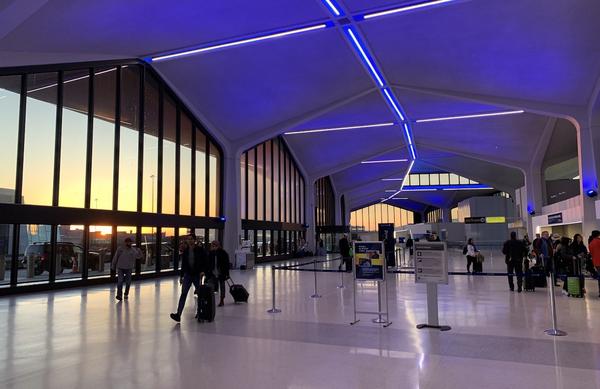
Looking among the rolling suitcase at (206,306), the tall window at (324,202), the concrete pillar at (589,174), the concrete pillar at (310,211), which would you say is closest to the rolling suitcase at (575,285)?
the concrete pillar at (589,174)

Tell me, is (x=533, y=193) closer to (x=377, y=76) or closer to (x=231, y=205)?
(x=377, y=76)

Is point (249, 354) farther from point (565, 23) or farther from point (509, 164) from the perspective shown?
point (509, 164)

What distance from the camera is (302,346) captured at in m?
5.98

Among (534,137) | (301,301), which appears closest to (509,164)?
(534,137)

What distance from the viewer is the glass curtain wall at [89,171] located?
13.0 meters

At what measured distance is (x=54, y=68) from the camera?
13906 mm

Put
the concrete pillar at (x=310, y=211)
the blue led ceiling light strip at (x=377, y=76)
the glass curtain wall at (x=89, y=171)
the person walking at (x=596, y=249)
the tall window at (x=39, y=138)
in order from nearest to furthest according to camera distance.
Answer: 1. the person walking at (x=596, y=249)
2. the glass curtain wall at (x=89, y=171)
3. the tall window at (x=39, y=138)
4. the blue led ceiling light strip at (x=377, y=76)
5. the concrete pillar at (x=310, y=211)

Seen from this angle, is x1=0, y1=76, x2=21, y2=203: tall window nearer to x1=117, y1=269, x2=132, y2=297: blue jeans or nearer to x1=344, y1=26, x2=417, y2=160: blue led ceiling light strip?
x1=117, y1=269, x2=132, y2=297: blue jeans

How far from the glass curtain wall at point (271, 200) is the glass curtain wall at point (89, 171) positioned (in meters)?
5.50

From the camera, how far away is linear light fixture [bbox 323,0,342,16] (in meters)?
12.5

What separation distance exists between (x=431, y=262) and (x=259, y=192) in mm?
21004

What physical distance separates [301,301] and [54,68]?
10.9m

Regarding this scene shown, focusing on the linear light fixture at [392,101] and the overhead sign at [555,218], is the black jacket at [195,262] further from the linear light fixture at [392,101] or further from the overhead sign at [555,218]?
the overhead sign at [555,218]

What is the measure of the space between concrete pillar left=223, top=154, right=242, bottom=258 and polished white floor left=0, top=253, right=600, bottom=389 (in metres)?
12.9
